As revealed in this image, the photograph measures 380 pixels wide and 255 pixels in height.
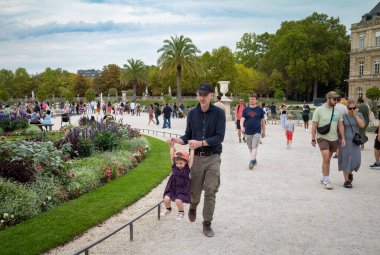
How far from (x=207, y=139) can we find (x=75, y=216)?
3.09 m

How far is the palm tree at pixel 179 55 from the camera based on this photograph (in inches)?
1973

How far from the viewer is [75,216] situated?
263 inches

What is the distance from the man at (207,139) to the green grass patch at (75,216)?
7.32ft

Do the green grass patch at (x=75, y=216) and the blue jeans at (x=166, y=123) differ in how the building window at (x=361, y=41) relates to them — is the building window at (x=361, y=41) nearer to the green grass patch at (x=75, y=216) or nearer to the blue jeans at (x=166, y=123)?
the blue jeans at (x=166, y=123)

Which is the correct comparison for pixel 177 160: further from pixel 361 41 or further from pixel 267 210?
pixel 361 41

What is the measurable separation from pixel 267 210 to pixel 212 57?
205ft

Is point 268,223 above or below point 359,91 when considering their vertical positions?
below

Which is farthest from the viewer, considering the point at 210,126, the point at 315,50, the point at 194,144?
the point at 315,50

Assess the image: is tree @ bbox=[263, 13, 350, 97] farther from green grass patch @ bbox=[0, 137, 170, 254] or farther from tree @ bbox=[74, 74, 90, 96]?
green grass patch @ bbox=[0, 137, 170, 254]

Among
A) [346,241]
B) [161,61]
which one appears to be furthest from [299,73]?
[346,241]

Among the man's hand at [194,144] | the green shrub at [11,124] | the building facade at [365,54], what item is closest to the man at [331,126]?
the man's hand at [194,144]

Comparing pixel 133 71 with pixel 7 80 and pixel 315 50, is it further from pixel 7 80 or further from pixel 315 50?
pixel 7 80

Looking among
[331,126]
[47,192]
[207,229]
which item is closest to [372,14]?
[331,126]

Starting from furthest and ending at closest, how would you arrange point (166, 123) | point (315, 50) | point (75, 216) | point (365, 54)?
1. point (315, 50)
2. point (365, 54)
3. point (166, 123)
4. point (75, 216)
